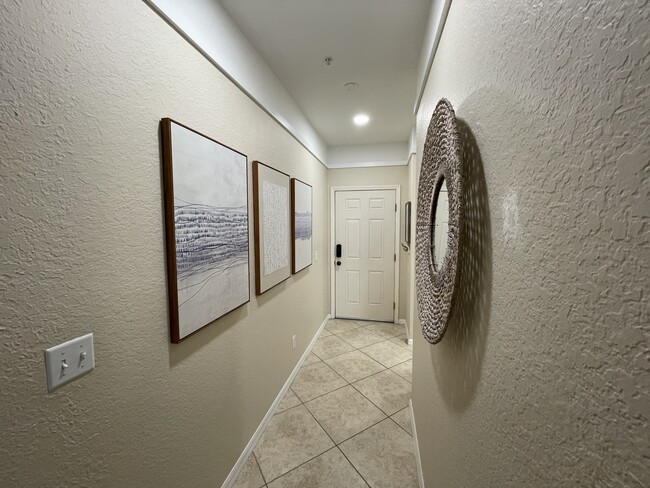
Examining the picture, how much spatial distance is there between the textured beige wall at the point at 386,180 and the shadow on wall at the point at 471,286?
2792 millimetres

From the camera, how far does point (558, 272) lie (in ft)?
1.31

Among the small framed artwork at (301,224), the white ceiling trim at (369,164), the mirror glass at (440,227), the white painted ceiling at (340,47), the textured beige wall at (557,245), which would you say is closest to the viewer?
the textured beige wall at (557,245)

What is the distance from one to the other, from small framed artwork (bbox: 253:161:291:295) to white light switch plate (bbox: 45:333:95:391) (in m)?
0.97

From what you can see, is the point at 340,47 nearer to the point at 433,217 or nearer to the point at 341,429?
the point at 433,217

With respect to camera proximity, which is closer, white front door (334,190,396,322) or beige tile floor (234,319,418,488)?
beige tile floor (234,319,418,488)

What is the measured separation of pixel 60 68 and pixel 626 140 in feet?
3.69

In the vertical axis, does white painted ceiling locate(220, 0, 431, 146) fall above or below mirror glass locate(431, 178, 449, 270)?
above

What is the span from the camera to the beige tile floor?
1.56 metres

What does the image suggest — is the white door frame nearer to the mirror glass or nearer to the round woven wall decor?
the round woven wall decor

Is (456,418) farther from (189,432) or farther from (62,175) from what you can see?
(62,175)

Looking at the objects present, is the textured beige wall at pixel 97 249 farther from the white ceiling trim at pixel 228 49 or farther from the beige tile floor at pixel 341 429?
the beige tile floor at pixel 341 429

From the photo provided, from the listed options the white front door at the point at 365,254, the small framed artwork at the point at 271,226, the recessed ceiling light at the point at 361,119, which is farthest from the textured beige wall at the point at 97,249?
the white front door at the point at 365,254

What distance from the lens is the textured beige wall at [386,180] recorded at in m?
3.65

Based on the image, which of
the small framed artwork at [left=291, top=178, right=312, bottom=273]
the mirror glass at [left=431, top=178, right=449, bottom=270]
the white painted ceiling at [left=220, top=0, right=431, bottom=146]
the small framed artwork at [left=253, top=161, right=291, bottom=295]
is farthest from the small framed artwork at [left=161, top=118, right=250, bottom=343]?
the mirror glass at [left=431, top=178, right=449, bottom=270]
